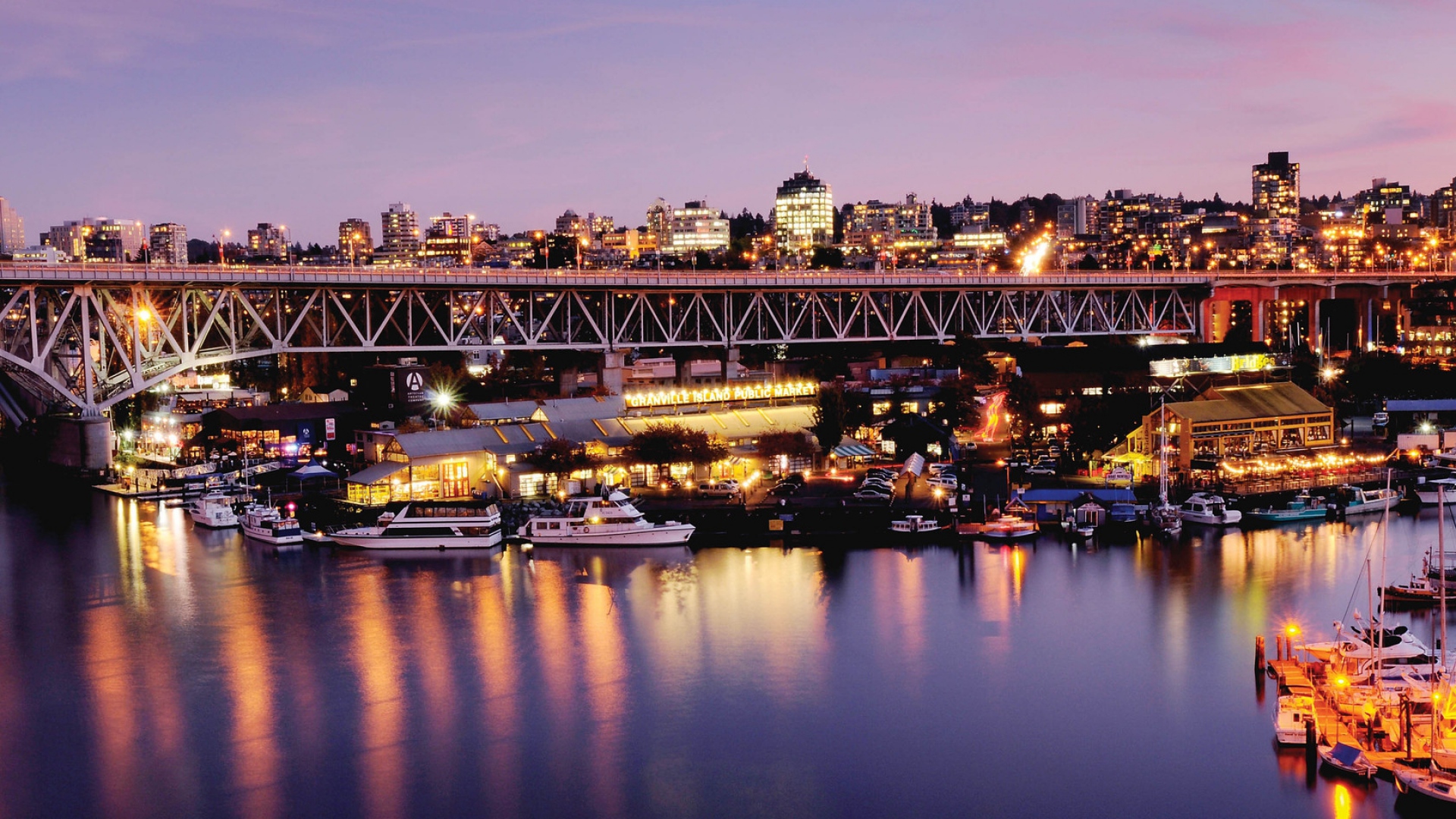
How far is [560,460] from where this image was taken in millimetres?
20031

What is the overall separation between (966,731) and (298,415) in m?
16.2

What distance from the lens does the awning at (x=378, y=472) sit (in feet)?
64.4

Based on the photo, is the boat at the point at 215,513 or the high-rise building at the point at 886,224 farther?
the high-rise building at the point at 886,224

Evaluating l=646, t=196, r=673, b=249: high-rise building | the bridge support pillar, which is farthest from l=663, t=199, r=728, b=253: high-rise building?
the bridge support pillar

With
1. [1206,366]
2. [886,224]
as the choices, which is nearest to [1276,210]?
[886,224]

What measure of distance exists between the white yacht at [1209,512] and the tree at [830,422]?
5624 millimetres

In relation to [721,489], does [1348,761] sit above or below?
below

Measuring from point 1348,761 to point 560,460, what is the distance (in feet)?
40.1

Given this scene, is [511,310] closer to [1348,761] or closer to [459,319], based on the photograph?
[459,319]

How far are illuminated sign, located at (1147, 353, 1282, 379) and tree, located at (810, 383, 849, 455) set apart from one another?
8898 mm

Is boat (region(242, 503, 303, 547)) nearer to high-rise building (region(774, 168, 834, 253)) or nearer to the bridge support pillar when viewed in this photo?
the bridge support pillar

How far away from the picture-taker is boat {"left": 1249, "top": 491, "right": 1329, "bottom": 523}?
744 inches

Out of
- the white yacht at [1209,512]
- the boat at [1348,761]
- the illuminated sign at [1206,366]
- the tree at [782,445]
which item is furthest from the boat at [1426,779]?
the illuminated sign at [1206,366]

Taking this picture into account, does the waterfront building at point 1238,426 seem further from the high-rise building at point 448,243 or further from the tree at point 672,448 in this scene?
the high-rise building at point 448,243
